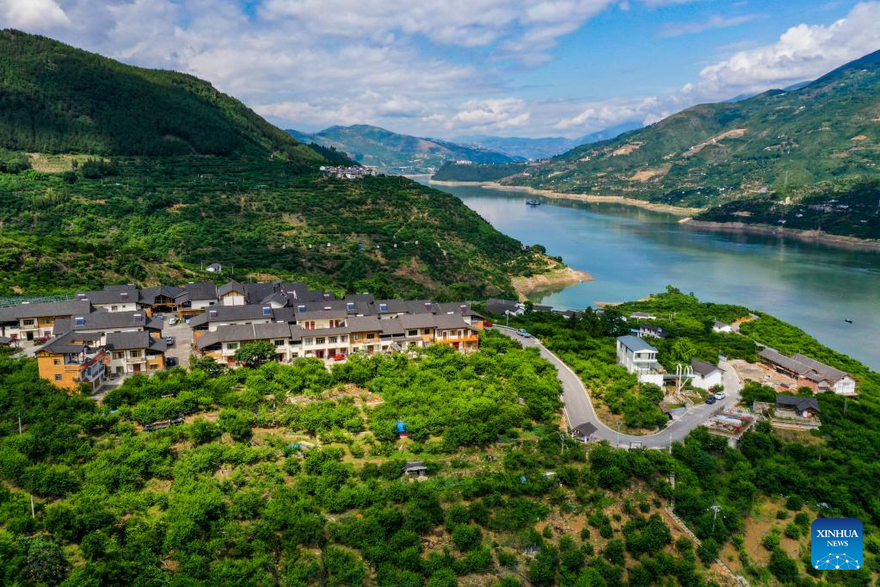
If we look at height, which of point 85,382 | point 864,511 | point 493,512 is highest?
point 85,382

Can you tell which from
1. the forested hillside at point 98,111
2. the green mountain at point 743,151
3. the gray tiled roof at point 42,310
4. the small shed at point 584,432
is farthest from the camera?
the green mountain at point 743,151

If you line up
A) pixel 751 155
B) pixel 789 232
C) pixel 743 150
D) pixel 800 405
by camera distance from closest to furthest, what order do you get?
1. pixel 800 405
2. pixel 789 232
3. pixel 751 155
4. pixel 743 150

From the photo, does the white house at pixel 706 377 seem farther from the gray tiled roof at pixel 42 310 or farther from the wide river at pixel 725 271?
the gray tiled roof at pixel 42 310

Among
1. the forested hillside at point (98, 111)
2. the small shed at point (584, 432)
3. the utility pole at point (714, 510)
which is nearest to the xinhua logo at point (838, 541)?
the utility pole at point (714, 510)

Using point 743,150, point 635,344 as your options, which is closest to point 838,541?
point 635,344

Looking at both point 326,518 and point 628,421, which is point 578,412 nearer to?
point 628,421

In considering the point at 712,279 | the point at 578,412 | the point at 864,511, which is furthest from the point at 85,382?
the point at 712,279

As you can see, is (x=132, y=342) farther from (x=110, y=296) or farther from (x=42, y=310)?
(x=110, y=296)
